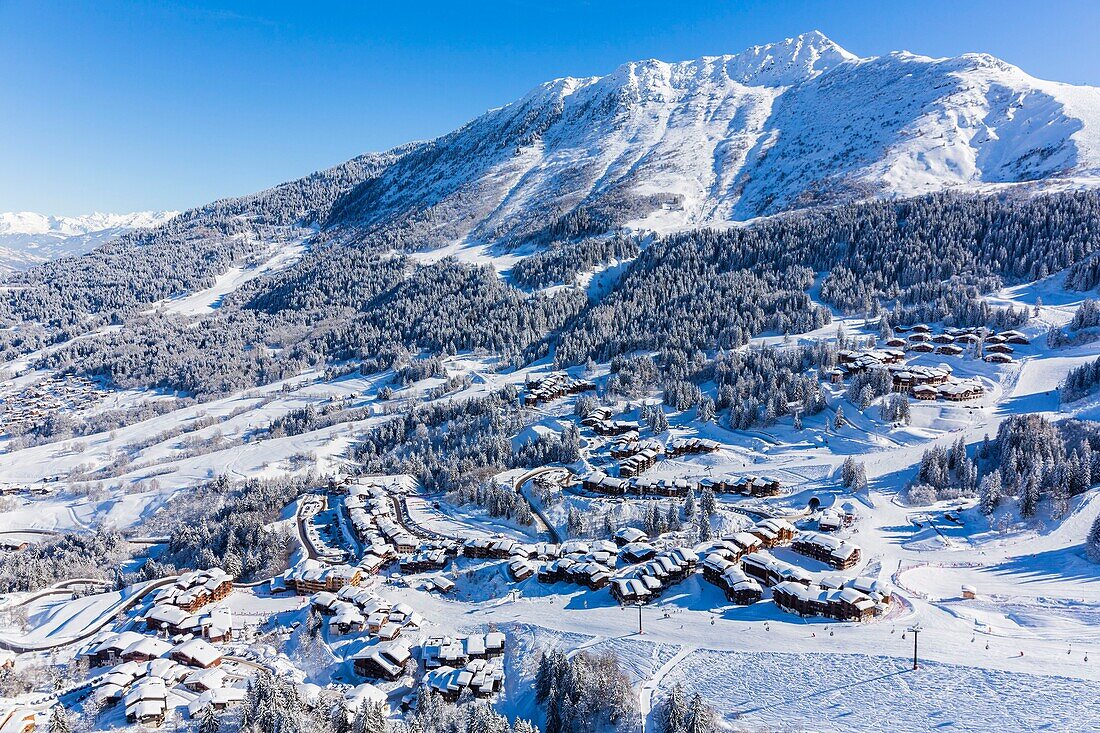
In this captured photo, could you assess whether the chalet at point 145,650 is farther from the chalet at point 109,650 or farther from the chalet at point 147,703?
the chalet at point 147,703

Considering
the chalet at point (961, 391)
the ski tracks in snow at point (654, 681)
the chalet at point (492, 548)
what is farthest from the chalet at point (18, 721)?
→ the chalet at point (961, 391)

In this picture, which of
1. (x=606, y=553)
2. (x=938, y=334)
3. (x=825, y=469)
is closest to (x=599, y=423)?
(x=825, y=469)

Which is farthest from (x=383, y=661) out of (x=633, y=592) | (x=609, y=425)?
(x=609, y=425)

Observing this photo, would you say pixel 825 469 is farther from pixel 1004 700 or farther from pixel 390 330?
pixel 390 330

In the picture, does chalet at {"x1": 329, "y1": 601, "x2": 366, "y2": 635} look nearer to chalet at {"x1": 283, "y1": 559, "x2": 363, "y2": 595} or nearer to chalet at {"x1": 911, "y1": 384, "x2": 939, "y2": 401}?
chalet at {"x1": 283, "y1": 559, "x2": 363, "y2": 595}

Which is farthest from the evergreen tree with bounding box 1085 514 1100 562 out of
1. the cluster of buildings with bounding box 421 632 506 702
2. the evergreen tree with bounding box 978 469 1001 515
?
the cluster of buildings with bounding box 421 632 506 702
